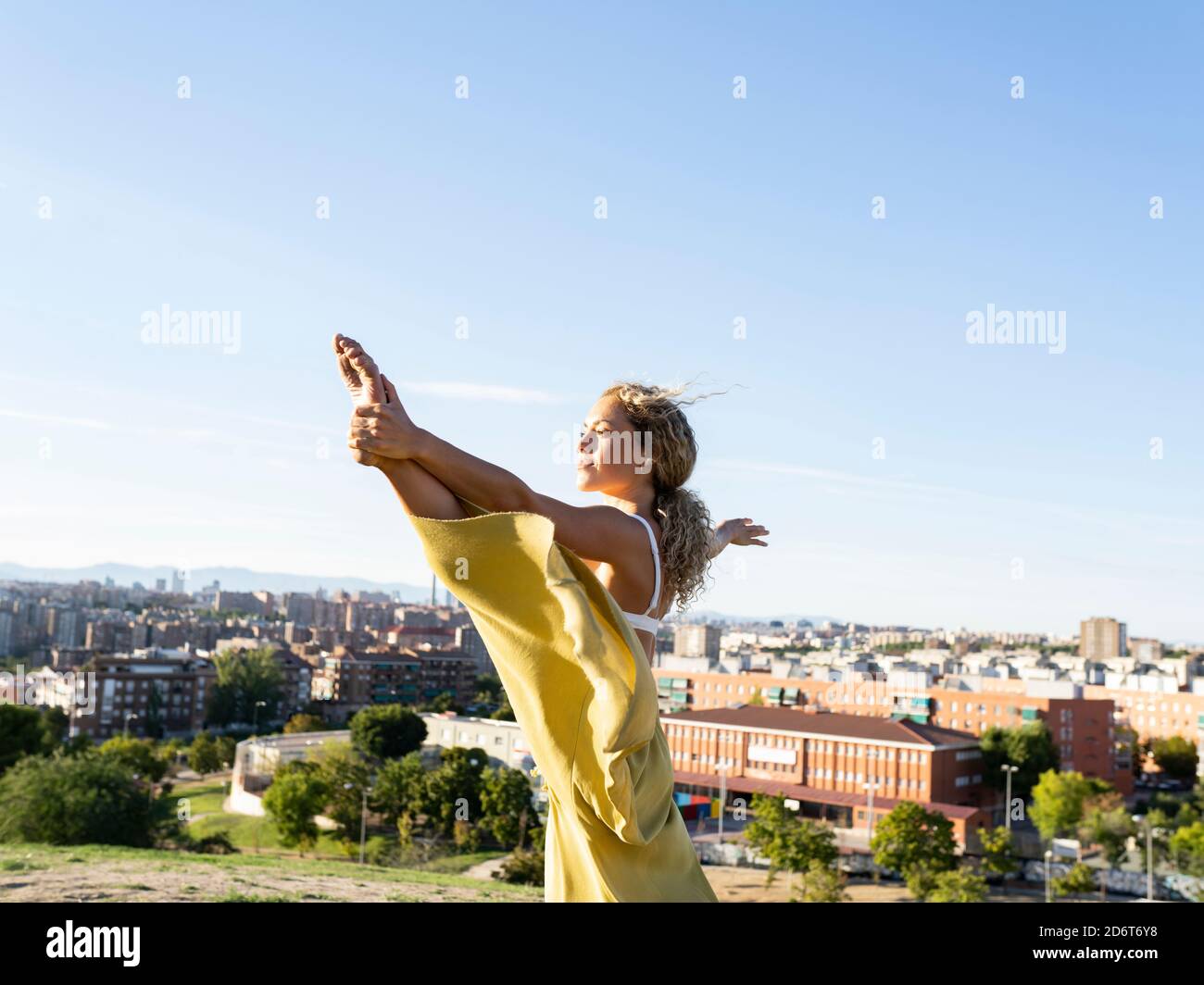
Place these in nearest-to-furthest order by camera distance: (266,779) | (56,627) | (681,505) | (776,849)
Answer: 1. (681,505)
2. (776,849)
3. (266,779)
4. (56,627)

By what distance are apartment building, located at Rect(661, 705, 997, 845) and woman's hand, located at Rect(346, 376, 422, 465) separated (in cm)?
3020

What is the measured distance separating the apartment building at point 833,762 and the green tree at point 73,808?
737 inches

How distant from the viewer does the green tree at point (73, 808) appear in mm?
15938

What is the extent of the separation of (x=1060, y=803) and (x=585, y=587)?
31105mm

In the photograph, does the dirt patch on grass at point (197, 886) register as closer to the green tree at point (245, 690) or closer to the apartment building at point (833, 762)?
the apartment building at point (833, 762)

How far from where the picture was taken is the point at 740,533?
1.89m

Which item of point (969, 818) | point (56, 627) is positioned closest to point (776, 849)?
point (969, 818)

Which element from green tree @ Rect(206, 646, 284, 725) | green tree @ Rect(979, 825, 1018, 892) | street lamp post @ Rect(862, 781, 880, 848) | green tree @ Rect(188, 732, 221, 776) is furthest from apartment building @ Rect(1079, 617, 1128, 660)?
green tree @ Rect(188, 732, 221, 776)

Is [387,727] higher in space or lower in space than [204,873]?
lower
